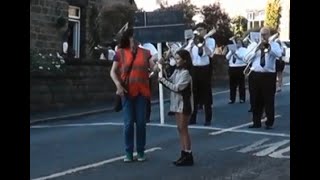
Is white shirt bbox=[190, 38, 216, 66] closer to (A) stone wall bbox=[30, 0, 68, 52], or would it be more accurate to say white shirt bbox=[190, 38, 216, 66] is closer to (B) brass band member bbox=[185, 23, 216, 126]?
(B) brass band member bbox=[185, 23, 216, 126]

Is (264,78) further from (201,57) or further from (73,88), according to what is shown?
(73,88)

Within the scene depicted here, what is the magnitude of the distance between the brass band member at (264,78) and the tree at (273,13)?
102 ft

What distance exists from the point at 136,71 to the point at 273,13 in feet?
120

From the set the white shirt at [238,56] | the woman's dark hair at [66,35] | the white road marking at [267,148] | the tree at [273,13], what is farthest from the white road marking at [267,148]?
the tree at [273,13]

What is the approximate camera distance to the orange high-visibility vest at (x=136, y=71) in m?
8.38

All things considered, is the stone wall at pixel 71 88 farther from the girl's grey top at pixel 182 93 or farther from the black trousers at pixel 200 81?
the girl's grey top at pixel 182 93

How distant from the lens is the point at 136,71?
27.6 feet

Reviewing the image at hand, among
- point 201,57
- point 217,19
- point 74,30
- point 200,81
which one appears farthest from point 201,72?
point 217,19

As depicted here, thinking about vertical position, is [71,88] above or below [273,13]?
below

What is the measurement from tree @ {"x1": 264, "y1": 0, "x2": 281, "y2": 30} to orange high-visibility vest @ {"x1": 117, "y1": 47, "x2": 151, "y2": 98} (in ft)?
115

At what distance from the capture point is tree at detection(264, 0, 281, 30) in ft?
141

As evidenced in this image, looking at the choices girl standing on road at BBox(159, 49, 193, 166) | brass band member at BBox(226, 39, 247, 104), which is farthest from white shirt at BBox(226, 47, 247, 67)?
girl standing on road at BBox(159, 49, 193, 166)
